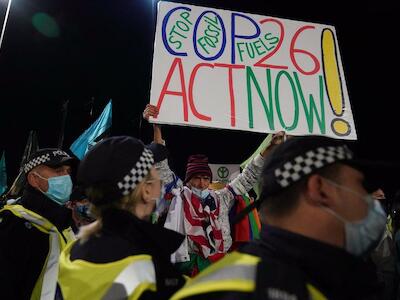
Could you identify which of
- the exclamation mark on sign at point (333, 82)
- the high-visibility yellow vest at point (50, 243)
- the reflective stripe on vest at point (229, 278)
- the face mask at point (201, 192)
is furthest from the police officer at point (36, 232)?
the exclamation mark on sign at point (333, 82)

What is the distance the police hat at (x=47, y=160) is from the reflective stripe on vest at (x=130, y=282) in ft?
6.41

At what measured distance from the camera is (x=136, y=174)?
172cm

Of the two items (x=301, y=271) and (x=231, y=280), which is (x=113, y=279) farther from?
(x=301, y=271)

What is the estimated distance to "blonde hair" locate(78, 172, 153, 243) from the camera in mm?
1694

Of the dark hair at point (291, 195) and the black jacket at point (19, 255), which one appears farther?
the black jacket at point (19, 255)


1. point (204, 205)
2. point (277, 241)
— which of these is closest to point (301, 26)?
point (204, 205)

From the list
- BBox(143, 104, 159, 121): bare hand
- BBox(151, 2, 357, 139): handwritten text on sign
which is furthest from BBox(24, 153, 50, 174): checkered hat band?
BBox(151, 2, 357, 139): handwritten text on sign

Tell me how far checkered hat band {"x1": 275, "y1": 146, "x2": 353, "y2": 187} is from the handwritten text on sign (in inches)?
75.4

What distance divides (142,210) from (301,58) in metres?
2.48

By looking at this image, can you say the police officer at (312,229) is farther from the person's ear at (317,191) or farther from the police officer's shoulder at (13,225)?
the police officer's shoulder at (13,225)

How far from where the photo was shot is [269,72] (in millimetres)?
3506

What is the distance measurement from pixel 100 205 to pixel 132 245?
0.25 meters

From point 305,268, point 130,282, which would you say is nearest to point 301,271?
point 305,268

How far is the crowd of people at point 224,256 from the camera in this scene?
3.53ft
